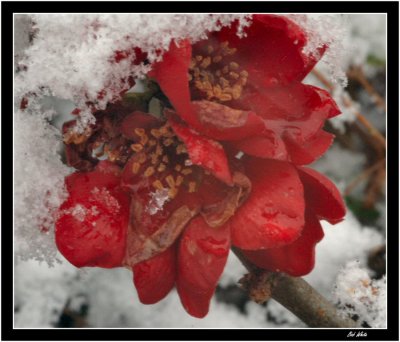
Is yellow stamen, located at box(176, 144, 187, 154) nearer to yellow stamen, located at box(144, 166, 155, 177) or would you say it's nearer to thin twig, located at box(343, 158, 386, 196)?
yellow stamen, located at box(144, 166, 155, 177)

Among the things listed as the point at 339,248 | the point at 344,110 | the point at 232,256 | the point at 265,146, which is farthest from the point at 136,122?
the point at 344,110

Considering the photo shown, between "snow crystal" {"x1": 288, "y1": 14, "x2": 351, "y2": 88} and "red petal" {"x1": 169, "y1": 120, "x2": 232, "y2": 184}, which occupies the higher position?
"snow crystal" {"x1": 288, "y1": 14, "x2": 351, "y2": 88}

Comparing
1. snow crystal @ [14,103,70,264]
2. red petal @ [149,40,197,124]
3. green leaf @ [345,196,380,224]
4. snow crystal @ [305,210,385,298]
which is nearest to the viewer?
red petal @ [149,40,197,124]

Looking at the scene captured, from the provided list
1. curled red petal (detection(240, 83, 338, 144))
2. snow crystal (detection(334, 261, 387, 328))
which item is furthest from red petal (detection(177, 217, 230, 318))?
snow crystal (detection(334, 261, 387, 328))

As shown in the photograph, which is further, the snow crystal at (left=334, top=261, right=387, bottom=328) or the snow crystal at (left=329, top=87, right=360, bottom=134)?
the snow crystal at (left=329, top=87, right=360, bottom=134)

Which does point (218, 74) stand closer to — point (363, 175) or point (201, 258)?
point (201, 258)

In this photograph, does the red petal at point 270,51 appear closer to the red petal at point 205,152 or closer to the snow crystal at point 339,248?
the red petal at point 205,152

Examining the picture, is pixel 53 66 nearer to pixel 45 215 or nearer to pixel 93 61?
pixel 93 61
